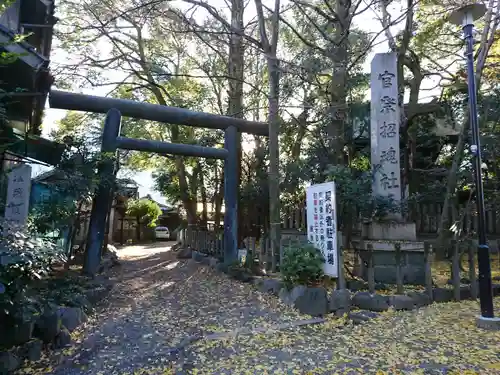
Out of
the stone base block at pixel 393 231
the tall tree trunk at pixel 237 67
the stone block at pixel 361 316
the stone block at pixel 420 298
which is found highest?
the tall tree trunk at pixel 237 67

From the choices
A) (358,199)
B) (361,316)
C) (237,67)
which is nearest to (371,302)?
(361,316)

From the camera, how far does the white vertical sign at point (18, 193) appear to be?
6.32 metres

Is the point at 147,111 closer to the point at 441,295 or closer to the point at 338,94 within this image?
the point at 338,94

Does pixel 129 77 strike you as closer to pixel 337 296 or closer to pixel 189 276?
pixel 189 276

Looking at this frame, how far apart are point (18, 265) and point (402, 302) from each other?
5.40 m

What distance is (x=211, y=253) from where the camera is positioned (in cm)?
1234

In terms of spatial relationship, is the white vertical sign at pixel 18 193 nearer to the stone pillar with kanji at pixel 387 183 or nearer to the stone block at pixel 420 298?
the stone pillar with kanji at pixel 387 183

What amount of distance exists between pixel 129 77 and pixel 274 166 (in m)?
8.96

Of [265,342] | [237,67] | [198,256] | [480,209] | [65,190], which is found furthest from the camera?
[237,67]

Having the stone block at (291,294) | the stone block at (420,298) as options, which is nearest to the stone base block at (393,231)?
the stone block at (420,298)

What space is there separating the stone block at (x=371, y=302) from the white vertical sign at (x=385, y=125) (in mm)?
2524

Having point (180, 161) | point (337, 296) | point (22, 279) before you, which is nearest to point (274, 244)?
point (337, 296)

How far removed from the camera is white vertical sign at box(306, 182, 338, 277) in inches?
238

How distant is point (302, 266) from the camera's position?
608 cm
